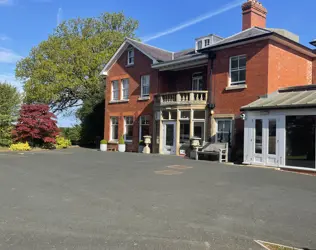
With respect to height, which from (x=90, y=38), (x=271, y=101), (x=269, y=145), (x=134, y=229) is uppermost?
(x=90, y=38)

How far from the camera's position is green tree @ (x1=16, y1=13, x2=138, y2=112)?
34.0 m

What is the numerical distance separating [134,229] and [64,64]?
3134 centimetres

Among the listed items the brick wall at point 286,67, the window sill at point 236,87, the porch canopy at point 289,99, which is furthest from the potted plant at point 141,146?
the brick wall at point 286,67

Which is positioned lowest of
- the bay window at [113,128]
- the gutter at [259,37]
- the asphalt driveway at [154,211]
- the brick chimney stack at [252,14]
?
the asphalt driveway at [154,211]

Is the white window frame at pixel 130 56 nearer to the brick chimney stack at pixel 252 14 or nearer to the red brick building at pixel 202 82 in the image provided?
the red brick building at pixel 202 82

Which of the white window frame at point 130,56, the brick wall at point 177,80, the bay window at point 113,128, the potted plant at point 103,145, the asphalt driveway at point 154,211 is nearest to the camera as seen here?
the asphalt driveway at point 154,211

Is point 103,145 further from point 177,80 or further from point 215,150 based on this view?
point 215,150

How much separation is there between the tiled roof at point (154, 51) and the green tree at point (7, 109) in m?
11.4

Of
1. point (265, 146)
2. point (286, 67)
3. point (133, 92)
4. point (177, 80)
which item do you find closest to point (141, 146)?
point (133, 92)

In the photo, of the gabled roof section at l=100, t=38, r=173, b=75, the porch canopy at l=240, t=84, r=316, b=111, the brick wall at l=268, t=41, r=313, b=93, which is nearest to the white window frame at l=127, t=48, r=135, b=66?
the gabled roof section at l=100, t=38, r=173, b=75

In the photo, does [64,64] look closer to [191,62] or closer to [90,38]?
[90,38]

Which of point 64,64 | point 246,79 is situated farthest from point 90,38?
point 246,79

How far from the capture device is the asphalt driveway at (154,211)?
489 cm

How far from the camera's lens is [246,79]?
58.5ft
